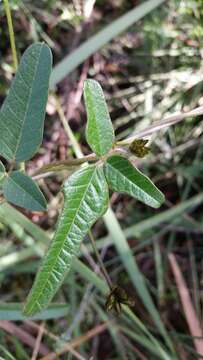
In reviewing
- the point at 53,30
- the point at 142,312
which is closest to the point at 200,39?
the point at 53,30

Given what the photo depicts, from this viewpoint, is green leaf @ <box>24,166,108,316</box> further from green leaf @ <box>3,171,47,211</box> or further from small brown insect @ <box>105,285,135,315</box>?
small brown insect @ <box>105,285,135,315</box>

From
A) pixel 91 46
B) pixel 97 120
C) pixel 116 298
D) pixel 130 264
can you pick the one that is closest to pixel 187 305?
pixel 130 264

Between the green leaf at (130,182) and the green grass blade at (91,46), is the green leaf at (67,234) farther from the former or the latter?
the green grass blade at (91,46)

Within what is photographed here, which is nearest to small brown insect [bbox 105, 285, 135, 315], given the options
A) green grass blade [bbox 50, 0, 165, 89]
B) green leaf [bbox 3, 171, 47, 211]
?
green leaf [bbox 3, 171, 47, 211]

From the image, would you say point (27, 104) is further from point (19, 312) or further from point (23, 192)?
point (19, 312)

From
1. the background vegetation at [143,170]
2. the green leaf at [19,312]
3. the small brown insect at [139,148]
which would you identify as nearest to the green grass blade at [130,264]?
the background vegetation at [143,170]

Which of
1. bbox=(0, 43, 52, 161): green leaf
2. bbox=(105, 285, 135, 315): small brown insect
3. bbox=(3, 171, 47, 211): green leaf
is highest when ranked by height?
bbox=(0, 43, 52, 161): green leaf
